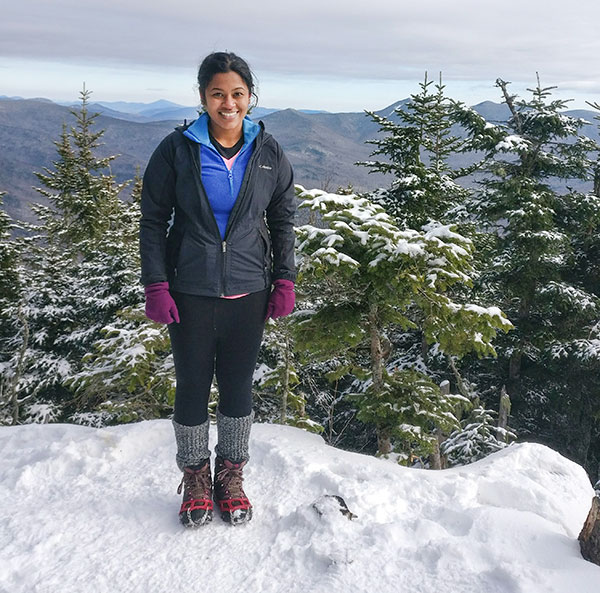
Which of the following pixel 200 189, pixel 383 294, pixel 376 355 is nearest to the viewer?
pixel 200 189

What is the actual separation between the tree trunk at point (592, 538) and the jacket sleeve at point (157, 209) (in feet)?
7.59

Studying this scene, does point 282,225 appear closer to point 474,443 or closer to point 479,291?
point 474,443

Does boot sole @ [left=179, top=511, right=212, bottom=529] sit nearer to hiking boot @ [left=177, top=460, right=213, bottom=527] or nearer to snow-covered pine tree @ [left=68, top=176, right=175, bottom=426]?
hiking boot @ [left=177, top=460, right=213, bottom=527]

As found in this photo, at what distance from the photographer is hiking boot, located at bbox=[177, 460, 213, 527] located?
2.65 metres

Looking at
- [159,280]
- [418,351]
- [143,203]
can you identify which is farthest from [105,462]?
[418,351]

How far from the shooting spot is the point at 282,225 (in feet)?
9.24

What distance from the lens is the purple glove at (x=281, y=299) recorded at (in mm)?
2766

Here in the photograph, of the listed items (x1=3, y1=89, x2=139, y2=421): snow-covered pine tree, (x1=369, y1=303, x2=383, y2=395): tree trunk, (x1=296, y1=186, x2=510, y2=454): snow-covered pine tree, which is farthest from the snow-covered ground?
(x1=3, y1=89, x2=139, y2=421): snow-covered pine tree

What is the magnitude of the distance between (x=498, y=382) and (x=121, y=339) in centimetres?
1157

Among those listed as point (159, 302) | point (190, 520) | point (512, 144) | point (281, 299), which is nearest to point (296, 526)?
point (190, 520)

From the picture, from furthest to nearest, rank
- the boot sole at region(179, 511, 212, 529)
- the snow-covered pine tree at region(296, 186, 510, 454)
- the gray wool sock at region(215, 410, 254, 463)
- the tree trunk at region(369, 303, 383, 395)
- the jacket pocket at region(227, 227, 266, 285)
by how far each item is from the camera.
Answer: the tree trunk at region(369, 303, 383, 395) → the snow-covered pine tree at region(296, 186, 510, 454) → the gray wool sock at region(215, 410, 254, 463) → the boot sole at region(179, 511, 212, 529) → the jacket pocket at region(227, 227, 266, 285)

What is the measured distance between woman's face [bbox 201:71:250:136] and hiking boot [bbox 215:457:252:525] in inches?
76.1

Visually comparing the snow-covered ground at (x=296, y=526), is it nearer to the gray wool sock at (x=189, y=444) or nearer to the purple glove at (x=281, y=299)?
the gray wool sock at (x=189, y=444)

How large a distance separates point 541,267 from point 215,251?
43.1 feet
